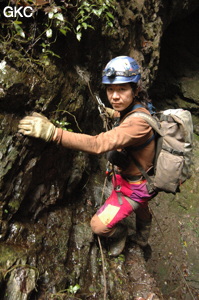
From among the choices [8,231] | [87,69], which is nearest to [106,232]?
[8,231]

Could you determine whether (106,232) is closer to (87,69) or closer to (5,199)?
(5,199)

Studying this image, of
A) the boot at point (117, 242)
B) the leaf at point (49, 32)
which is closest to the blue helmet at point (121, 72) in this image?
the leaf at point (49, 32)

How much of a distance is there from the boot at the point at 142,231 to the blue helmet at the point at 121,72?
2777 mm

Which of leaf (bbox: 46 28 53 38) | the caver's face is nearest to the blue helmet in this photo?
the caver's face

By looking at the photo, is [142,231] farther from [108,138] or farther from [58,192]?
[108,138]

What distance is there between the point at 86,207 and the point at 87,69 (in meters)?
2.45

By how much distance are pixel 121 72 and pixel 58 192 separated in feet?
6.49

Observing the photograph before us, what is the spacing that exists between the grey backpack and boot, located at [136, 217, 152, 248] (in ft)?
4.64

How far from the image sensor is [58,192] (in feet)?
11.1

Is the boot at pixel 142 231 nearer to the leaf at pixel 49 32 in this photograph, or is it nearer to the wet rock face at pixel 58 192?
the wet rock face at pixel 58 192

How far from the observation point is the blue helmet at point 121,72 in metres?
2.88

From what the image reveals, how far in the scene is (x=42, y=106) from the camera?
2.73 meters

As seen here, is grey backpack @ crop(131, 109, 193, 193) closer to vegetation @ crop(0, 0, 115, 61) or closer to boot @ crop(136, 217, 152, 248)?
boot @ crop(136, 217, 152, 248)

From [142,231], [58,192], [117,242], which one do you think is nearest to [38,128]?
[58,192]
